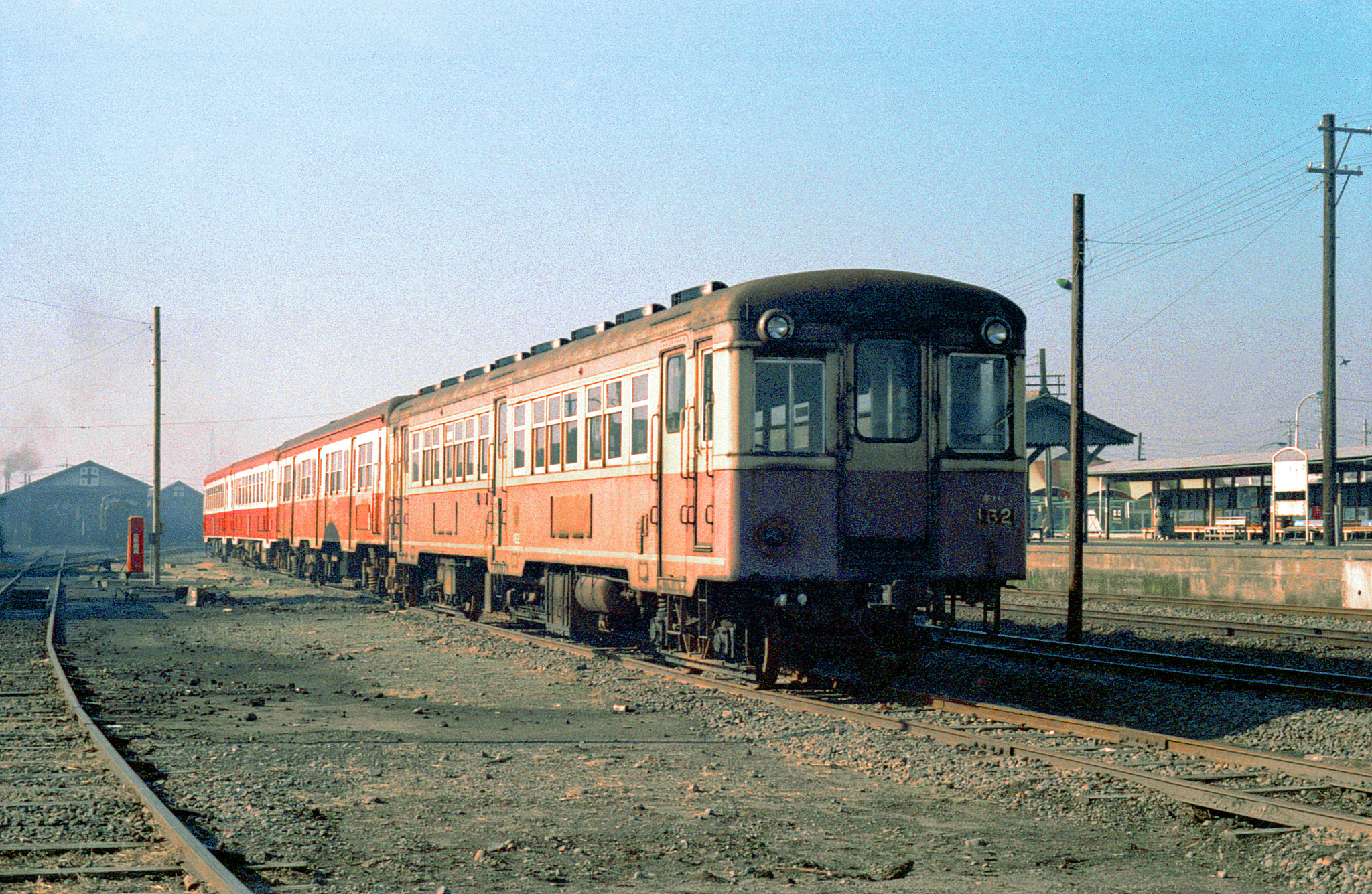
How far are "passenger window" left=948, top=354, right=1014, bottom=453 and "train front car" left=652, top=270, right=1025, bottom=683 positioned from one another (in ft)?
0.05

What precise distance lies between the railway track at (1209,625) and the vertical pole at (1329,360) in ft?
21.4

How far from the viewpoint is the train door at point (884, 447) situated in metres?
10.8

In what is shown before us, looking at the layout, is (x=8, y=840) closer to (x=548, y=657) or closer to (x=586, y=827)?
(x=586, y=827)

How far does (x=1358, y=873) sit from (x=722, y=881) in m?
2.86

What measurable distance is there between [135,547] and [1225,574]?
28.7 meters

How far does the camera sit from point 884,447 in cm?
1085

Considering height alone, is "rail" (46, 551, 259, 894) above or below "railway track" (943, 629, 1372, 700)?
above

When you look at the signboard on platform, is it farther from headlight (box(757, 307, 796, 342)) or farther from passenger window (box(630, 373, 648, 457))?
headlight (box(757, 307, 796, 342))

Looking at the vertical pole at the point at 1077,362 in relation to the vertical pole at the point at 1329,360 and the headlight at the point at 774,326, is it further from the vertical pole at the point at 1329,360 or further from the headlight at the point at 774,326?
the vertical pole at the point at 1329,360

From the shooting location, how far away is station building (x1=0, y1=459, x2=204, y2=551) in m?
108

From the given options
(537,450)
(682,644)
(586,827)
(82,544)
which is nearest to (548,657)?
(537,450)

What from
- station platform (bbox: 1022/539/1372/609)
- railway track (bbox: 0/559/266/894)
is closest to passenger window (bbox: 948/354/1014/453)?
railway track (bbox: 0/559/266/894)

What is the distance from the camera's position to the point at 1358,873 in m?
5.80

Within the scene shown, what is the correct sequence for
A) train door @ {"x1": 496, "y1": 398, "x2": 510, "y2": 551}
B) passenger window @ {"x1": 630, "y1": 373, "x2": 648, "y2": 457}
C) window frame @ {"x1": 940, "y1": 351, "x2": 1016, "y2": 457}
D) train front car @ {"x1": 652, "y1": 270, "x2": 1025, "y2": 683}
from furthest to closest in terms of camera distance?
train door @ {"x1": 496, "y1": 398, "x2": 510, "y2": 551} < passenger window @ {"x1": 630, "y1": 373, "x2": 648, "y2": 457} < window frame @ {"x1": 940, "y1": 351, "x2": 1016, "y2": 457} < train front car @ {"x1": 652, "y1": 270, "x2": 1025, "y2": 683}
